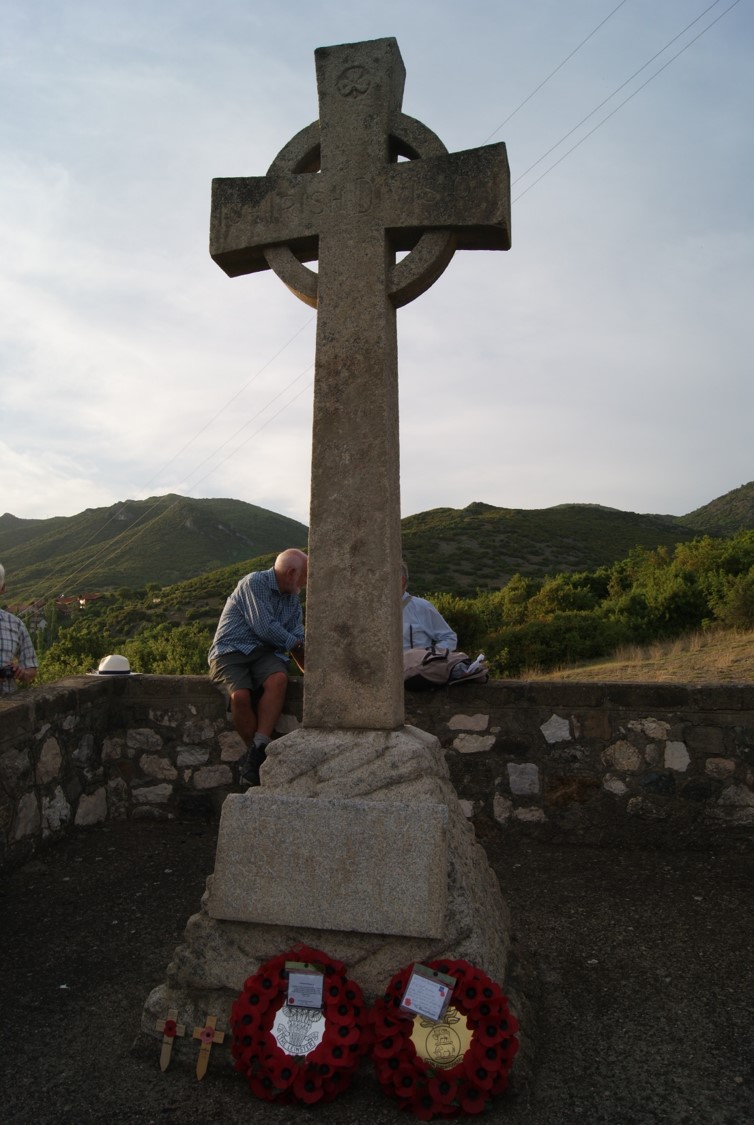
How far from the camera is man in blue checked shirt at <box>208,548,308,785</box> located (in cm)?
405

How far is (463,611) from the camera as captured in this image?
46.7ft

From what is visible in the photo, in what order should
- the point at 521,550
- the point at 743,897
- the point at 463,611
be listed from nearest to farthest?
the point at 743,897, the point at 463,611, the point at 521,550

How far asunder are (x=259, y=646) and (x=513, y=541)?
3266 centimetres

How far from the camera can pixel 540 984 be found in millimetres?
2729

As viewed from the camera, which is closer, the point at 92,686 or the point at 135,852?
the point at 135,852

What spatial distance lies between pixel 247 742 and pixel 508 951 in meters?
1.87

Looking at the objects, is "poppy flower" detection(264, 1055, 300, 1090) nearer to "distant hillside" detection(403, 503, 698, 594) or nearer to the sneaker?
the sneaker

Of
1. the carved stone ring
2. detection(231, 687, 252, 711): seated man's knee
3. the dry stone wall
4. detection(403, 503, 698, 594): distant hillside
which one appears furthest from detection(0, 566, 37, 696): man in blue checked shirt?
detection(403, 503, 698, 594): distant hillside

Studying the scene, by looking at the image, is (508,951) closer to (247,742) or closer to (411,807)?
(411,807)

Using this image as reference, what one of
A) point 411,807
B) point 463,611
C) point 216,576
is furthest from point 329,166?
point 216,576

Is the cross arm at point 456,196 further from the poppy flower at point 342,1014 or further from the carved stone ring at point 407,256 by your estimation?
the poppy flower at point 342,1014

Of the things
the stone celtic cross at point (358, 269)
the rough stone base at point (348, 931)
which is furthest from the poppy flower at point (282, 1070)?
the stone celtic cross at point (358, 269)

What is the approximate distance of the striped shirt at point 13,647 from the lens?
410 cm

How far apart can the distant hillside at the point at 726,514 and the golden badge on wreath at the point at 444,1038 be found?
128ft
